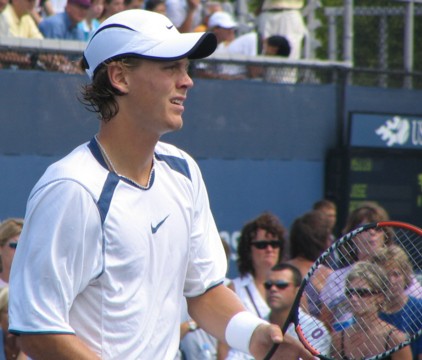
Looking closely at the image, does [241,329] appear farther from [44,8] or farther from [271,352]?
[44,8]

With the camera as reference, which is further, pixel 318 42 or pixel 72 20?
pixel 318 42

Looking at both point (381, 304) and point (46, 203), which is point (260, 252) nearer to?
point (381, 304)

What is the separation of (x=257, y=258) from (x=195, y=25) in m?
4.62

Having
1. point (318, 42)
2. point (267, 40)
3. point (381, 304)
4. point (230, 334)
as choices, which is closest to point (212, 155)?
point (267, 40)

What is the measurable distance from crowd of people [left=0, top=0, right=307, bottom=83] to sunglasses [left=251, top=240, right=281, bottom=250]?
234 centimetres

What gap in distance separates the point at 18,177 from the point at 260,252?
2.16m

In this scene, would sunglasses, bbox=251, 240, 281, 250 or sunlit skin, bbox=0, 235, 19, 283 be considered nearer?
sunlit skin, bbox=0, 235, 19, 283

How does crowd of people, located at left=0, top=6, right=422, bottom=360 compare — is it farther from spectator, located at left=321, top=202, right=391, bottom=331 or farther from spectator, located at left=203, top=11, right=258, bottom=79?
spectator, located at left=203, top=11, right=258, bottom=79

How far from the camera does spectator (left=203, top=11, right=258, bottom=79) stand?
31.4 ft

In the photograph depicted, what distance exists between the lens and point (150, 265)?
9.80 ft

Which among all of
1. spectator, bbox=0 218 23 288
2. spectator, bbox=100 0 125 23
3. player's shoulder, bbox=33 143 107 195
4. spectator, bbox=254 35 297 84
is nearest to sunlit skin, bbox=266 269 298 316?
spectator, bbox=0 218 23 288

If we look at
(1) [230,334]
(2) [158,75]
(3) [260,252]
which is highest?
(2) [158,75]

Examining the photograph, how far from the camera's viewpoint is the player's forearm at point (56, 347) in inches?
110

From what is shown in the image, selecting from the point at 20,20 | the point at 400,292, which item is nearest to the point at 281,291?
the point at 400,292
